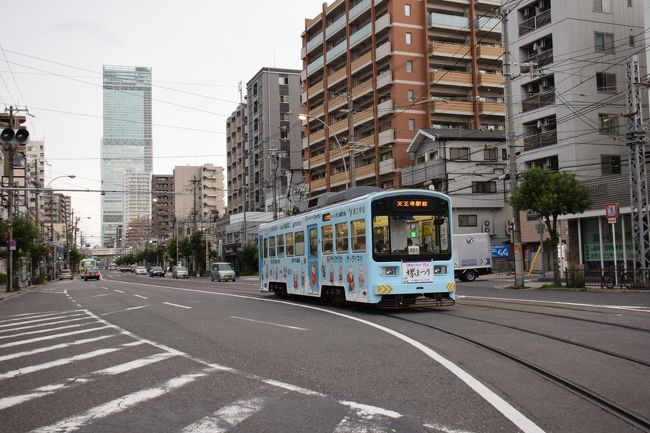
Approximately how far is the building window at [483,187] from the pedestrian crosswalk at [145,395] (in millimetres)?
47197

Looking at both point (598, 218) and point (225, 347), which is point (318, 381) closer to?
point (225, 347)

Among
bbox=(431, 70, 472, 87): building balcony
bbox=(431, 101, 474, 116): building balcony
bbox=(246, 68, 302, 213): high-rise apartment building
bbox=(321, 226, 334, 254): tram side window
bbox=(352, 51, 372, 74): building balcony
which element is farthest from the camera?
bbox=(246, 68, 302, 213): high-rise apartment building

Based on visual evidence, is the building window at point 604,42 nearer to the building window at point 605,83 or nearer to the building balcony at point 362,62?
the building window at point 605,83

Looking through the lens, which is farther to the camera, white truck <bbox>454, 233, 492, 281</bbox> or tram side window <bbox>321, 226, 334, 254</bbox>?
white truck <bbox>454, 233, 492, 281</bbox>

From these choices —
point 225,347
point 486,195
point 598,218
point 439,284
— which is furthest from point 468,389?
point 486,195

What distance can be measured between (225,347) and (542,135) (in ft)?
131

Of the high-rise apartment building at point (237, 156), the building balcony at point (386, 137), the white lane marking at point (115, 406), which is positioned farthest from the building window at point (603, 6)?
the high-rise apartment building at point (237, 156)

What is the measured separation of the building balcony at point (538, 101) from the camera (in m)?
43.9

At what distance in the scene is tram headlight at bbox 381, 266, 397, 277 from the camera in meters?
15.2

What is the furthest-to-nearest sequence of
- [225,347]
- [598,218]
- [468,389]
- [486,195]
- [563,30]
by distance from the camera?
[486,195], [563,30], [598,218], [225,347], [468,389]

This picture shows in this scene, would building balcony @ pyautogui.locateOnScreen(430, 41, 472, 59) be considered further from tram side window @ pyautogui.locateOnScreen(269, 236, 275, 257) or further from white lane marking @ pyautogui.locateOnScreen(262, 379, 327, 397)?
white lane marking @ pyautogui.locateOnScreen(262, 379, 327, 397)

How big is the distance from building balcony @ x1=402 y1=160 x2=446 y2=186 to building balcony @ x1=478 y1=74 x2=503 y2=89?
1253 cm

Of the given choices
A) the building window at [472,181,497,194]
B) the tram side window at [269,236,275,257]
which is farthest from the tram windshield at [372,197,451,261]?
the building window at [472,181,497,194]

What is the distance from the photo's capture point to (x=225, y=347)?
9.99m
